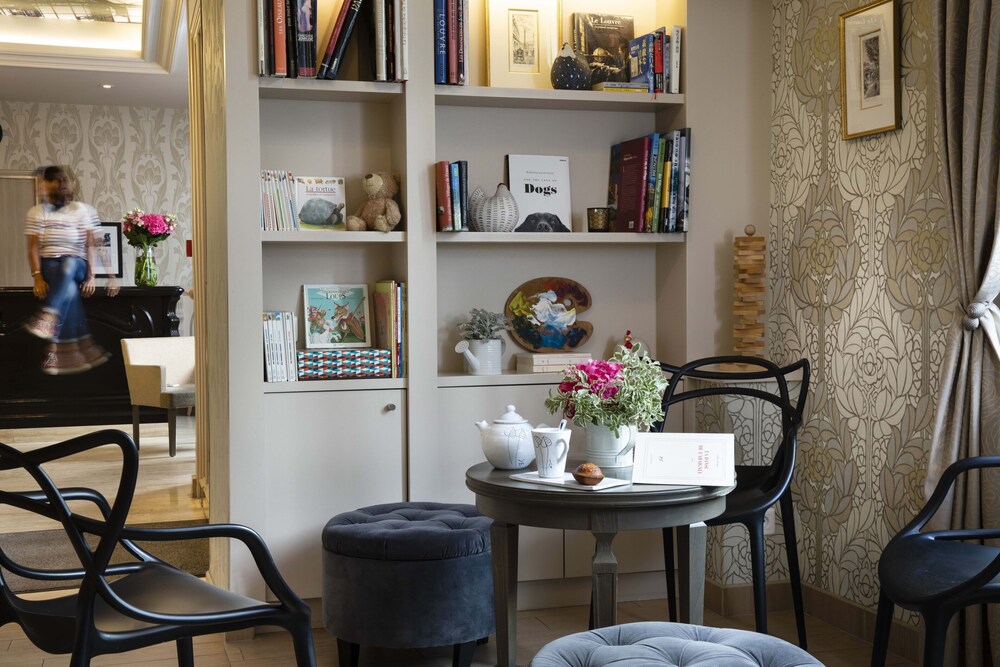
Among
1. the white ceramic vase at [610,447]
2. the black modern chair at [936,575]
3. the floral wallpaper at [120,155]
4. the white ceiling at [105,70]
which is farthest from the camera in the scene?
the floral wallpaper at [120,155]

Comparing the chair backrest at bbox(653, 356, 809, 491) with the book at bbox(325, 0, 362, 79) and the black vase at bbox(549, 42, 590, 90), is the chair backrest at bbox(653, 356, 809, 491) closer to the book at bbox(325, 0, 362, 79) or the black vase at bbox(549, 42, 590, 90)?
the black vase at bbox(549, 42, 590, 90)

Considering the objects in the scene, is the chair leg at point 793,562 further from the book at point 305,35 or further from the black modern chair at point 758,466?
the book at point 305,35

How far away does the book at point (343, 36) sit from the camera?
3.24 m

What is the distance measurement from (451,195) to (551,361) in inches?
27.5

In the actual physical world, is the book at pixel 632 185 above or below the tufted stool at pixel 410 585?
above

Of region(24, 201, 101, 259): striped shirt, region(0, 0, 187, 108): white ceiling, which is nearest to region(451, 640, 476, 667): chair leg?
region(0, 0, 187, 108): white ceiling

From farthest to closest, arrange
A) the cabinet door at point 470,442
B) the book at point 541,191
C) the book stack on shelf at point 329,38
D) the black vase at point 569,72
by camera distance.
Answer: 1. the book at point 541,191
2. the black vase at point 569,72
3. the cabinet door at point 470,442
4. the book stack on shelf at point 329,38

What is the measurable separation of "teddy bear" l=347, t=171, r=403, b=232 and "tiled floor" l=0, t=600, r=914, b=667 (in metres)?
1.37

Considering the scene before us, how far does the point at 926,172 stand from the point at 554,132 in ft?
4.47

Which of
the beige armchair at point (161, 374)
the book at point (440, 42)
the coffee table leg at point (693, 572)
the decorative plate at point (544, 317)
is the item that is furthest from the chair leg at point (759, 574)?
the beige armchair at point (161, 374)

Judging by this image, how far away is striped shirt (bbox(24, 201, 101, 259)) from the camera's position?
25.7 ft

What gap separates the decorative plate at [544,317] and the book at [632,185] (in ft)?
1.07

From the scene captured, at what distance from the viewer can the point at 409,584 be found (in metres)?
2.78

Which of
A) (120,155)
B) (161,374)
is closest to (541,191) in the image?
(161,374)
